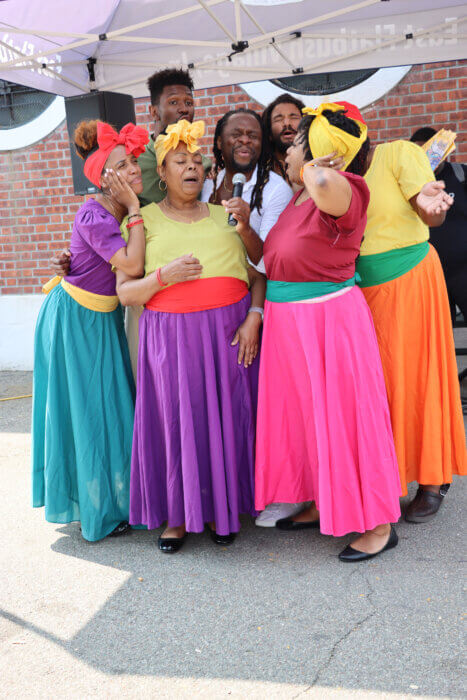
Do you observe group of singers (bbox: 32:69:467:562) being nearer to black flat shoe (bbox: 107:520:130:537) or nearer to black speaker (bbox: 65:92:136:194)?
black flat shoe (bbox: 107:520:130:537)

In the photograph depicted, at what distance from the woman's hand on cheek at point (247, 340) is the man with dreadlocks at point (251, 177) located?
0.31 metres

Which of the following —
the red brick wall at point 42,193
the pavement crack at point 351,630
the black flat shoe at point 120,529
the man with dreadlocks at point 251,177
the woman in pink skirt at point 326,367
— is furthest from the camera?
the red brick wall at point 42,193

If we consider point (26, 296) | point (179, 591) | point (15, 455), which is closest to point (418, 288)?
point (179, 591)

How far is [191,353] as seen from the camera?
9.79 ft

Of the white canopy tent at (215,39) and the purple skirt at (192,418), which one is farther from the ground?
the white canopy tent at (215,39)

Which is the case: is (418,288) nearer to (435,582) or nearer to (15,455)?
(435,582)

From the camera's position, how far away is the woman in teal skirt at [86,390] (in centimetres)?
314

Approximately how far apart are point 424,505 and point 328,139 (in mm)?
1859

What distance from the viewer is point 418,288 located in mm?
3102

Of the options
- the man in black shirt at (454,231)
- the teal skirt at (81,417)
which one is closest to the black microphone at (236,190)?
the teal skirt at (81,417)

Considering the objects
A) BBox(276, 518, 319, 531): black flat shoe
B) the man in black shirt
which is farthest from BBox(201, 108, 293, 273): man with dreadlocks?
the man in black shirt

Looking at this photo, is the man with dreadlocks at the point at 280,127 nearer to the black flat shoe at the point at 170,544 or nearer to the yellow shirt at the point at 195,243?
the yellow shirt at the point at 195,243

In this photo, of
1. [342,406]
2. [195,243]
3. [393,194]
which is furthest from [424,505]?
[195,243]

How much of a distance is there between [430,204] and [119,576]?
213 centimetres
